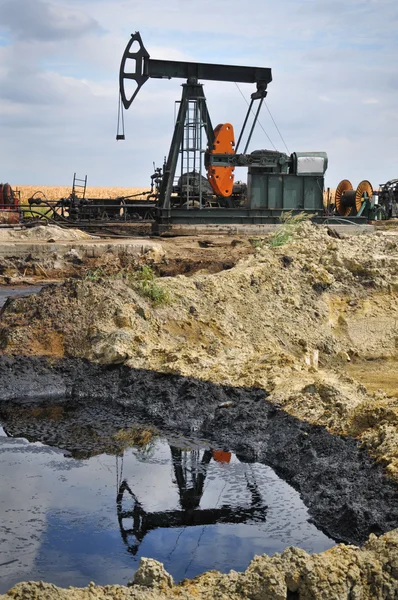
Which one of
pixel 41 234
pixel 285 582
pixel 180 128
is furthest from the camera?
pixel 180 128

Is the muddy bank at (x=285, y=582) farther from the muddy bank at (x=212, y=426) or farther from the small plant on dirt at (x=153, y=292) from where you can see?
the small plant on dirt at (x=153, y=292)

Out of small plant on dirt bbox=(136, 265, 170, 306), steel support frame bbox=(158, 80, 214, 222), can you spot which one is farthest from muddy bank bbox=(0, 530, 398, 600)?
steel support frame bbox=(158, 80, 214, 222)

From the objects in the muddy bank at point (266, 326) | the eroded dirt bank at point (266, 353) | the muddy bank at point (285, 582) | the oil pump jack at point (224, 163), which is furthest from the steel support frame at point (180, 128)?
the muddy bank at point (285, 582)

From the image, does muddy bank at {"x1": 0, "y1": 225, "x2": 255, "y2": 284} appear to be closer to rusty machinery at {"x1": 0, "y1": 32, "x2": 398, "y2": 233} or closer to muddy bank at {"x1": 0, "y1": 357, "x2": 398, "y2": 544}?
rusty machinery at {"x1": 0, "y1": 32, "x2": 398, "y2": 233}

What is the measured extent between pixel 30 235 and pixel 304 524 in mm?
18653

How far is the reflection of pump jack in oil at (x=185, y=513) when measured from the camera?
20.5 ft

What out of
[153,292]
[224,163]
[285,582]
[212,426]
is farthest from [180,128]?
[285,582]

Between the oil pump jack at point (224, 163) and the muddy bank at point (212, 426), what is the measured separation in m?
15.1

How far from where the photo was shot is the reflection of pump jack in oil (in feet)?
20.5

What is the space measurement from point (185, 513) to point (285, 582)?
6.56 ft

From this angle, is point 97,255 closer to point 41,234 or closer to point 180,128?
point 41,234

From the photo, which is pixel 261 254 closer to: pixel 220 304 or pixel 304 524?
pixel 220 304

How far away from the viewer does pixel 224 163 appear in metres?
25.0

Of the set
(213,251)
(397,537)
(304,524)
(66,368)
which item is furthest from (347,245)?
(397,537)
